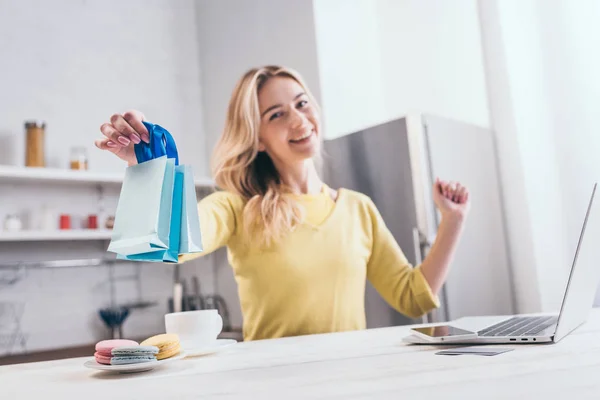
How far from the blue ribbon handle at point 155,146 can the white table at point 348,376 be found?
12.0 inches

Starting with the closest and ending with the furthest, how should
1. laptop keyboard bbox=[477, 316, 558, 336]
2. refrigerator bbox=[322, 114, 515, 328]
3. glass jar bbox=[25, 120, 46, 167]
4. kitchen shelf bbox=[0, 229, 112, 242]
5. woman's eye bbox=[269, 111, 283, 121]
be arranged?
laptop keyboard bbox=[477, 316, 558, 336], woman's eye bbox=[269, 111, 283, 121], refrigerator bbox=[322, 114, 515, 328], kitchen shelf bbox=[0, 229, 112, 242], glass jar bbox=[25, 120, 46, 167]

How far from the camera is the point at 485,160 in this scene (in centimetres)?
258

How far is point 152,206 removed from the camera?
80 centimetres

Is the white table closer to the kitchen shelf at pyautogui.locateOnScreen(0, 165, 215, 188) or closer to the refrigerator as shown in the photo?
the refrigerator

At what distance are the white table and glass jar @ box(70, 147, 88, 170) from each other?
2070 mm

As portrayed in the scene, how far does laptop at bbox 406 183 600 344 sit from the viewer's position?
81 centimetres

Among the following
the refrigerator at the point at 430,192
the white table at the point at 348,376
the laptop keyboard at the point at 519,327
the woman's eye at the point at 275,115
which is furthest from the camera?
the refrigerator at the point at 430,192

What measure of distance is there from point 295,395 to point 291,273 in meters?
0.83

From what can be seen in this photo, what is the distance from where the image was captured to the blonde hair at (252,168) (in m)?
1.49

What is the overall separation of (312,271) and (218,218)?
0.26m

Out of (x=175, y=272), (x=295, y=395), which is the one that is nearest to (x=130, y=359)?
(x=295, y=395)

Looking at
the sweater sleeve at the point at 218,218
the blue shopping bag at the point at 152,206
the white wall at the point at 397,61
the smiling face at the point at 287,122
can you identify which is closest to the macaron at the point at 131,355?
the blue shopping bag at the point at 152,206

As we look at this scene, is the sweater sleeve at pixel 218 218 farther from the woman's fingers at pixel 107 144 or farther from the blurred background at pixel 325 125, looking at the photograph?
the blurred background at pixel 325 125

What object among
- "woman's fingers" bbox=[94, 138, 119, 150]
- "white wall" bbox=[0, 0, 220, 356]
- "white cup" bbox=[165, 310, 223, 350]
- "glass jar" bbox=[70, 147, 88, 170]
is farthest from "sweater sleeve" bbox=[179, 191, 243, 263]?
"white wall" bbox=[0, 0, 220, 356]
